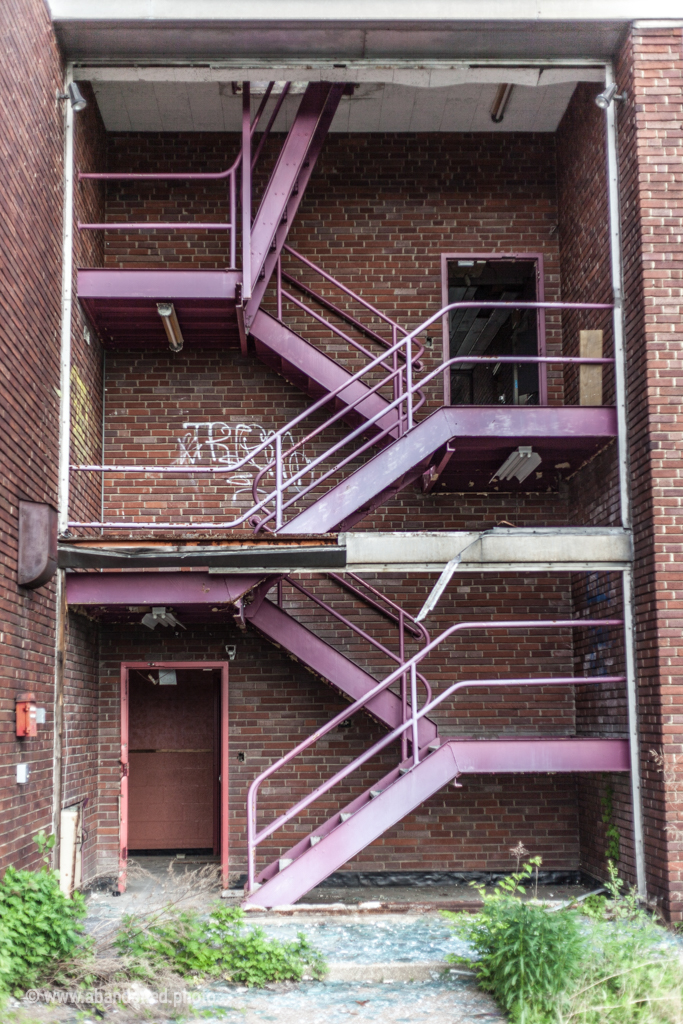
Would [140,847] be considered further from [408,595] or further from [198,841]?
[408,595]

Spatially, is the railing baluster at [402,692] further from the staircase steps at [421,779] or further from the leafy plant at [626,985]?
the leafy plant at [626,985]

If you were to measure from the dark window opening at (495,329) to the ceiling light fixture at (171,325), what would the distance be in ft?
10.5

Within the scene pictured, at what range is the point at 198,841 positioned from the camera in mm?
11344

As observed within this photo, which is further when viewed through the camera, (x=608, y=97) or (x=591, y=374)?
(x=591, y=374)

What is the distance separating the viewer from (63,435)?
848 centimetres

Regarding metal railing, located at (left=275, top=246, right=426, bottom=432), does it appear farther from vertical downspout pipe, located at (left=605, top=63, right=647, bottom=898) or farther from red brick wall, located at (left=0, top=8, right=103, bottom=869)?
red brick wall, located at (left=0, top=8, right=103, bottom=869)

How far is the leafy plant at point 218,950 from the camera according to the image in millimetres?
6137

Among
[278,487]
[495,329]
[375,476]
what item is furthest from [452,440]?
[495,329]

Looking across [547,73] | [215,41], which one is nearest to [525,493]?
[547,73]

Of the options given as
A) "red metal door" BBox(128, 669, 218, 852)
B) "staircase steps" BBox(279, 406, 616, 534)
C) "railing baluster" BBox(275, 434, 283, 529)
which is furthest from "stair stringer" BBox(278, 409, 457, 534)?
"red metal door" BBox(128, 669, 218, 852)

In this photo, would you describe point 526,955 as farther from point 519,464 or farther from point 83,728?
point 83,728

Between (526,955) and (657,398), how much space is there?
178 inches

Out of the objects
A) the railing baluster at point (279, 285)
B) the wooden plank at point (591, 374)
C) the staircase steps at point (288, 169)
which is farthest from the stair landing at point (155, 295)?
the wooden plank at point (591, 374)

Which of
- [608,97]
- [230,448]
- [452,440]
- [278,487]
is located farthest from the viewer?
[230,448]
